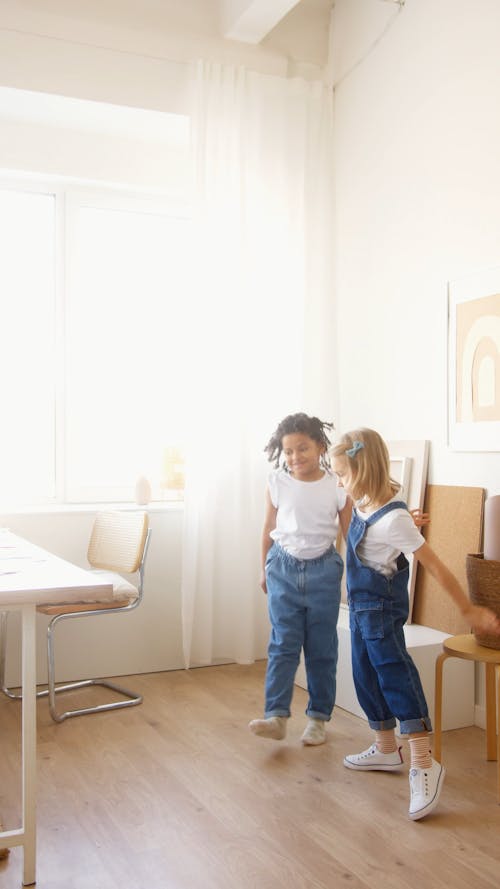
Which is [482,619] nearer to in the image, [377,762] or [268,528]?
[377,762]

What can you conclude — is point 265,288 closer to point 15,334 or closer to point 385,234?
point 385,234

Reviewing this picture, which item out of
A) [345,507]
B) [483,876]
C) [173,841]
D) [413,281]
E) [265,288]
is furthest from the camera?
[265,288]

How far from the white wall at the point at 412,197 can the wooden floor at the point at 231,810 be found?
3.94 feet

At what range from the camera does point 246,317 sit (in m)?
4.06

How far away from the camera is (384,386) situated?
151 inches

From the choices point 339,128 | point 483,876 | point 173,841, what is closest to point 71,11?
point 339,128

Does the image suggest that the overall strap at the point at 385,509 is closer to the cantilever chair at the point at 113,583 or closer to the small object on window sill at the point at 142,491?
the cantilever chair at the point at 113,583

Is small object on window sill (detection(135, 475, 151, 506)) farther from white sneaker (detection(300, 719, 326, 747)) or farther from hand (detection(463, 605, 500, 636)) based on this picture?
hand (detection(463, 605, 500, 636))

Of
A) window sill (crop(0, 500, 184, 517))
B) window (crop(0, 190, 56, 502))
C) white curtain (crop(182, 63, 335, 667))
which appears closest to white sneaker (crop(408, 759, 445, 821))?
white curtain (crop(182, 63, 335, 667))

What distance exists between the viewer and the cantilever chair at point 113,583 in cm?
336

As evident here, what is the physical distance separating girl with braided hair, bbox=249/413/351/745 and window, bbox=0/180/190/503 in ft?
4.45

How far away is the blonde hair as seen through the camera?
8.59 feet

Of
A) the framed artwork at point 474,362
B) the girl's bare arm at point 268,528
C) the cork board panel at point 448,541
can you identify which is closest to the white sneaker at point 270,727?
the girl's bare arm at point 268,528

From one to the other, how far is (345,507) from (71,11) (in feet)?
8.41
